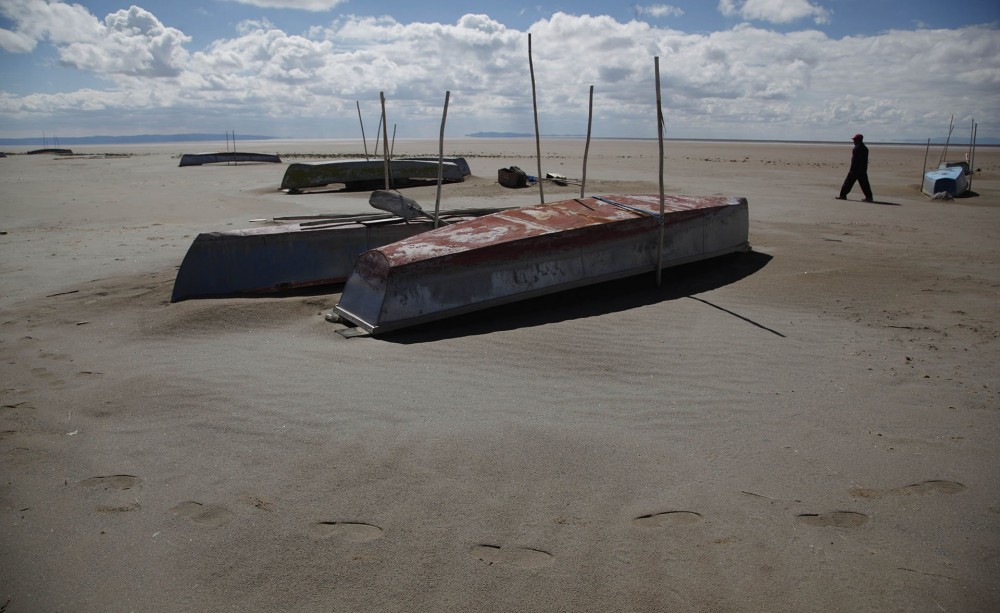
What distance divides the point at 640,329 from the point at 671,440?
1.87 metres

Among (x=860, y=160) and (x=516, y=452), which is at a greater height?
(x=860, y=160)

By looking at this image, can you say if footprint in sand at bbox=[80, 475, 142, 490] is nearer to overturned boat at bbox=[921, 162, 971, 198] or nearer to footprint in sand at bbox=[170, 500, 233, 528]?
footprint in sand at bbox=[170, 500, 233, 528]

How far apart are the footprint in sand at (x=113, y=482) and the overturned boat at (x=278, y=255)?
3.20 meters

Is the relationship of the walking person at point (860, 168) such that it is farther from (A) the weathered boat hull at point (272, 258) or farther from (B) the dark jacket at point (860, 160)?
(A) the weathered boat hull at point (272, 258)

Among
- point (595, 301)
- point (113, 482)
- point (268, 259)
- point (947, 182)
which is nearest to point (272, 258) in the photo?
point (268, 259)

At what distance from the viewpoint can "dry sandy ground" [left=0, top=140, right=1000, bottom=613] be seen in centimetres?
239

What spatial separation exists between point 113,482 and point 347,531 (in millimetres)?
1213

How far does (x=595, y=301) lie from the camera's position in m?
5.89

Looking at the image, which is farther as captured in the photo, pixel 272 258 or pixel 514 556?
pixel 272 258

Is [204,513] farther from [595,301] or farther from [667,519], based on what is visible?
[595,301]

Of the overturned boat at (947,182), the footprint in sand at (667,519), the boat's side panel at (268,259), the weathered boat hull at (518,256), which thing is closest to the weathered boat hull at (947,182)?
the overturned boat at (947,182)

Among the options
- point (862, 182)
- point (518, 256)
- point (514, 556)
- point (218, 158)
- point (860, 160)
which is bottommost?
point (514, 556)

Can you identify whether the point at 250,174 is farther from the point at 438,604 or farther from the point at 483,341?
the point at 438,604

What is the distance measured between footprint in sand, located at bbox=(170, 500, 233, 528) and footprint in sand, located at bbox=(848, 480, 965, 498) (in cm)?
266
